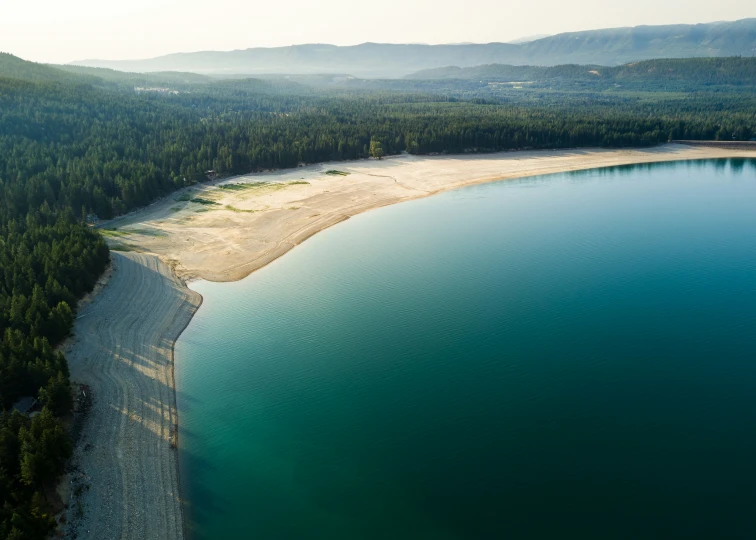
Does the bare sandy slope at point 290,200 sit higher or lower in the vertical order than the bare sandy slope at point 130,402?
higher

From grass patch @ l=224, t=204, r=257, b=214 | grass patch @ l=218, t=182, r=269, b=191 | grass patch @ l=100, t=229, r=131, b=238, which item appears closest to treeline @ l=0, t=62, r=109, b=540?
grass patch @ l=100, t=229, r=131, b=238

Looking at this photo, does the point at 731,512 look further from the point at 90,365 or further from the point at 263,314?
the point at 90,365

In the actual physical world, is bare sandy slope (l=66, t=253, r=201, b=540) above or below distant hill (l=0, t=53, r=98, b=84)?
below

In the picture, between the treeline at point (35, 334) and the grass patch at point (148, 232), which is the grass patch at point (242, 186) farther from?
the treeline at point (35, 334)

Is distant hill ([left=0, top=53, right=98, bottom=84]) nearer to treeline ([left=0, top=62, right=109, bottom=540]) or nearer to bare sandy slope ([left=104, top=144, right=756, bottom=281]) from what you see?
bare sandy slope ([left=104, top=144, right=756, bottom=281])

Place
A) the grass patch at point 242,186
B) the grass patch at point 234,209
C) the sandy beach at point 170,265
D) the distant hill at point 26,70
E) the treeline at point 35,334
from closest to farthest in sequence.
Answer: the treeline at point 35,334
the sandy beach at point 170,265
the grass patch at point 234,209
the grass patch at point 242,186
the distant hill at point 26,70

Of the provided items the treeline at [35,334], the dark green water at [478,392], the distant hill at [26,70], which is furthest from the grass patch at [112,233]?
the distant hill at [26,70]

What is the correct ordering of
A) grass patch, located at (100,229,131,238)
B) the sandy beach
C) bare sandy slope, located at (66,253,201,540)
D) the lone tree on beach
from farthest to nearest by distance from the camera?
the lone tree on beach → grass patch, located at (100,229,131,238) → the sandy beach → bare sandy slope, located at (66,253,201,540)
